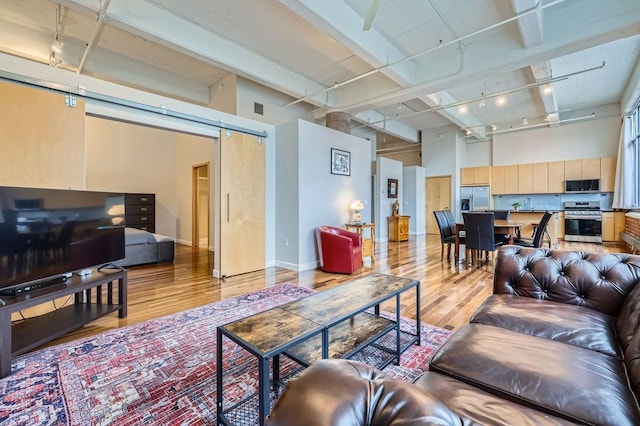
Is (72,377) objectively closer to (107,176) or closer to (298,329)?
(298,329)

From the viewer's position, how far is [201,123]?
13.7 feet

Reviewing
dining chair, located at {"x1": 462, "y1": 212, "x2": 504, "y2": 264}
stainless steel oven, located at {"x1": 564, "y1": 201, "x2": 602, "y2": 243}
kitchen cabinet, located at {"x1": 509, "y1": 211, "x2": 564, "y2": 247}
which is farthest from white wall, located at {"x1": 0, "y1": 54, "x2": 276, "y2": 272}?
stainless steel oven, located at {"x1": 564, "y1": 201, "x2": 602, "y2": 243}

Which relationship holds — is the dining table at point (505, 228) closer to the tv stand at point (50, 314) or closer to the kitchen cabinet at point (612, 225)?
the kitchen cabinet at point (612, 225)

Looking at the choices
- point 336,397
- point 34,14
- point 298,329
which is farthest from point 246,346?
point 34,14

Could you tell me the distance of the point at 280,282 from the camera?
414cm

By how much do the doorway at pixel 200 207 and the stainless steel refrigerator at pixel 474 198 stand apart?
837cm

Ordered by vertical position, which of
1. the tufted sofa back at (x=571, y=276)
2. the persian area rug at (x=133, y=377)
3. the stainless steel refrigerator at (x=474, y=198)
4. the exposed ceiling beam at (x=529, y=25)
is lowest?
the persian area rug at (x=133, y=377)

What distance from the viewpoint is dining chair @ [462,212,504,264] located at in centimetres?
442

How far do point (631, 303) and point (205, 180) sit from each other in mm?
7962

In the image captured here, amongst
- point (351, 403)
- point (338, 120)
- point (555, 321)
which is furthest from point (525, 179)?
point (351, 403)

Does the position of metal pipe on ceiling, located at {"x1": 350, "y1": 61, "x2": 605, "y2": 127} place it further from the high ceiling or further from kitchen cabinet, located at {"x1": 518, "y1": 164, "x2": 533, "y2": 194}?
kitchen cabinet, located at {"x1": 518, "y1": 164, "x2": 533, "y2": 194}

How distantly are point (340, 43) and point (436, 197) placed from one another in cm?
761

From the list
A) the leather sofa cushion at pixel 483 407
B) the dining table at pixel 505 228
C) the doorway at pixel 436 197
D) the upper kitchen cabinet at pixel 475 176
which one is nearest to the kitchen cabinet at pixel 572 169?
the upper kitchen cabinet at pixel 475 176

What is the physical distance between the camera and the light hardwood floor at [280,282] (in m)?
2.90
